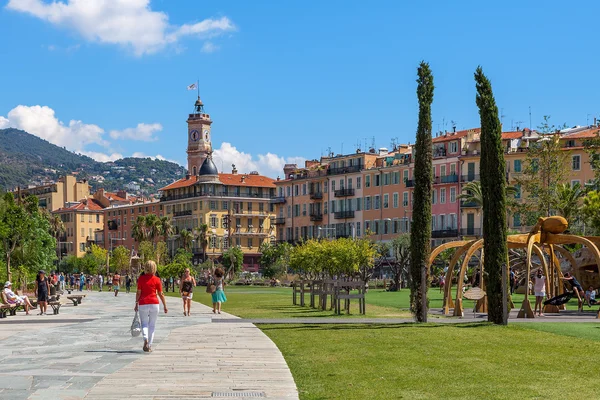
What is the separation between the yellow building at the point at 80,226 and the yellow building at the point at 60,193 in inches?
304

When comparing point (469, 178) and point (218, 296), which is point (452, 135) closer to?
point (469, 178)

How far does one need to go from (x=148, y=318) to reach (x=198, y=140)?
158 meters

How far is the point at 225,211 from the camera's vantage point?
14362 centimetres

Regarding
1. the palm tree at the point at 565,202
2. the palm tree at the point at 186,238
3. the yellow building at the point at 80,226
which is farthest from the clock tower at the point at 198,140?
the palm tree at the point at 565,202

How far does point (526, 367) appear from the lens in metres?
15.3

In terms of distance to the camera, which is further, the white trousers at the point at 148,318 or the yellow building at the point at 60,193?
the yellow building at the point at 60,193

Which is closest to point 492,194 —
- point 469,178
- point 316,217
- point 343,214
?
point 469,178

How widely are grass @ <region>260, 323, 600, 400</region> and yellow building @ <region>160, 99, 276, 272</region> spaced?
11608 cm

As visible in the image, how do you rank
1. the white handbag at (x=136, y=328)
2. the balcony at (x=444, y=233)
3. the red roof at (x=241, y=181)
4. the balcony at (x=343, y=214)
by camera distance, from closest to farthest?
the white handbag at (x=136, y=328) < the balcony at (x=444, y=233) < the balcony at (x=343, y=214) < the red roof at (x=241, y=181)

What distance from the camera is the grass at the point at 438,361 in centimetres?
1290

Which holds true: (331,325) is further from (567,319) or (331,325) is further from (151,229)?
(151,229)

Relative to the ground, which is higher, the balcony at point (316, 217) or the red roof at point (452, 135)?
the red roof at point (452, 135)

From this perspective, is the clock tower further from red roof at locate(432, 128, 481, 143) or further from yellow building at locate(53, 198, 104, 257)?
red roof at locate(432, 128, 481, 143)

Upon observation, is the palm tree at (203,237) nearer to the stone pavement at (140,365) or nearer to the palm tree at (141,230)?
the palm tree at (141,230)
